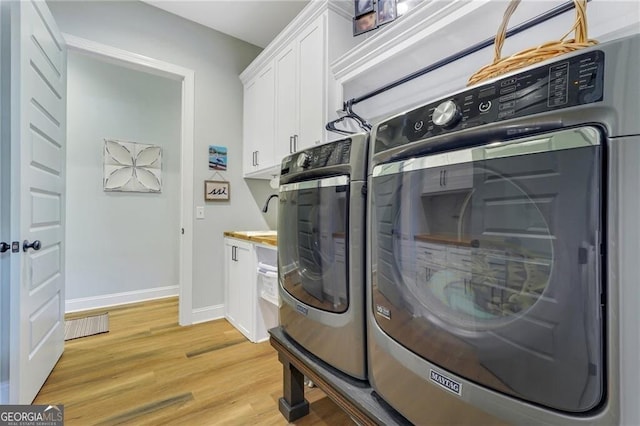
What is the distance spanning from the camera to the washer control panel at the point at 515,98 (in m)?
0.47

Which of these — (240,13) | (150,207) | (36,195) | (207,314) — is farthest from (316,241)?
(150,207)

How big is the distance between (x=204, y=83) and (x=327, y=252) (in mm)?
2533

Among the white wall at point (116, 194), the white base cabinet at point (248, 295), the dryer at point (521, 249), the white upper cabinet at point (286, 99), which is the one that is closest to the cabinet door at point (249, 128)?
the white upper cabinet at point (286, 99)

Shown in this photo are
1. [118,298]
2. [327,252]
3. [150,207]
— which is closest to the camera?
[327,252]

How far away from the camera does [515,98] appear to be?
0.55 meters

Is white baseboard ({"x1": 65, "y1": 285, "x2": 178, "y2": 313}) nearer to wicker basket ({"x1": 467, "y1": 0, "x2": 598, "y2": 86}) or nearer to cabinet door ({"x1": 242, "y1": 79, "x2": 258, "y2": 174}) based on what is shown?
cabinet door ({"x1": 242, "y1": 79, "x2": 258, "y2": 174})

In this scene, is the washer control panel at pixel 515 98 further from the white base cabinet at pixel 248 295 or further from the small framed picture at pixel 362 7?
the white base cabinet at pixel 248 295

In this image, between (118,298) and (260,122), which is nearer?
(260,122)

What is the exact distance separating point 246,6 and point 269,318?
274 centimetres

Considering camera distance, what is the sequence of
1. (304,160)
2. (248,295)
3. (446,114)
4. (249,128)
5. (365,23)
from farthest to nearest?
1. (249,128)
2. (248,295)
3. (365,23)
4. (304,160)
5. (446,114)

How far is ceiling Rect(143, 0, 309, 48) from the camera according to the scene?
243cm

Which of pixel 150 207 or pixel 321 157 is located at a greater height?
pixel 321 157

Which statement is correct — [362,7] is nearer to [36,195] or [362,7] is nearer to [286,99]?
[286,99]

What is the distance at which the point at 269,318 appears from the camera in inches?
89.2
